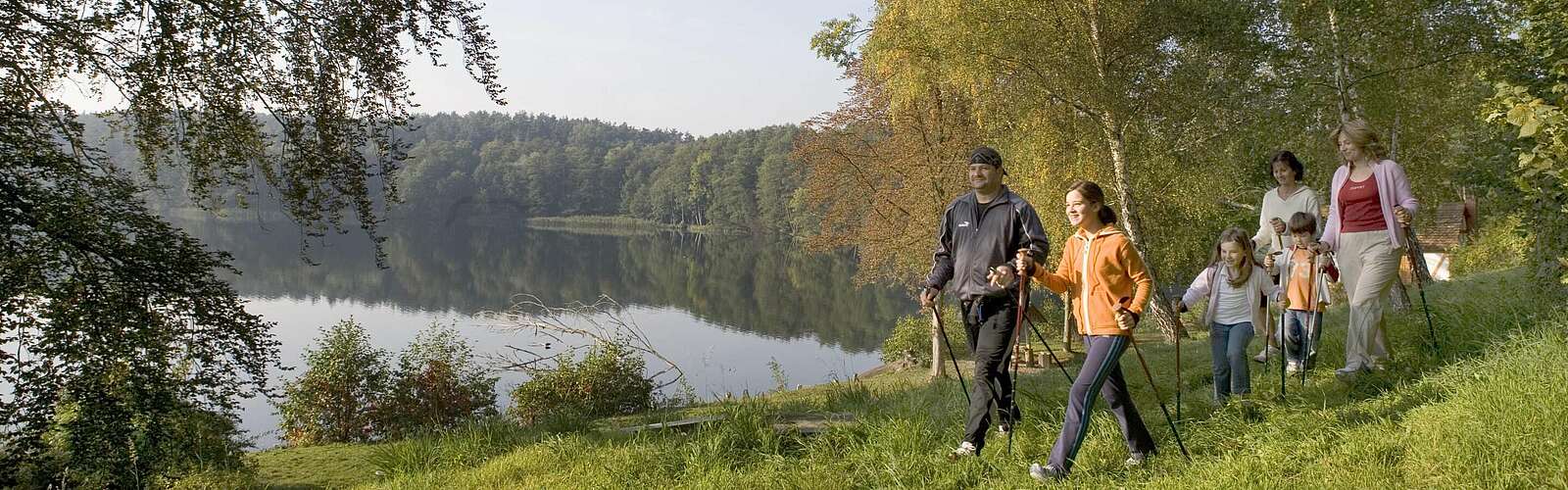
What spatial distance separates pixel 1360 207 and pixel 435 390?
1161 cm

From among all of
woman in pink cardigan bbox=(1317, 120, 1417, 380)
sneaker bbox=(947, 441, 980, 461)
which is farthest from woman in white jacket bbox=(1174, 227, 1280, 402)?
sneaker bbox=(947, 441, 980, 461)

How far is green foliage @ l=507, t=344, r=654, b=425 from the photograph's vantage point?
1249cm

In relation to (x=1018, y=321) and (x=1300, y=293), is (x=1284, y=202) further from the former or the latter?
(x=1018, y=321)

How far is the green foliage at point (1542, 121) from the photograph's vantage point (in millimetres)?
A: 3895

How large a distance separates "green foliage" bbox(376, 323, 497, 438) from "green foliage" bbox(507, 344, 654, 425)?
2.01 ft

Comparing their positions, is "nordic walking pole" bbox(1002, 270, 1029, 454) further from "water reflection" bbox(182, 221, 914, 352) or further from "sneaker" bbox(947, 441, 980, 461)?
"water reflection" bbox(182, 221, 914, 352)

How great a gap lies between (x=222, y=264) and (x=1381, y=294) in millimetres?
8353

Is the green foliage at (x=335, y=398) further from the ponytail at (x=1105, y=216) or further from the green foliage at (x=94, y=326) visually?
the ponytail at (x=1105, y=216)

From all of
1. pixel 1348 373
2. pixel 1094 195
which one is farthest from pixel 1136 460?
pixel 1348 373

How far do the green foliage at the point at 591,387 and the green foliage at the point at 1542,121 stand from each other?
10.1 metres

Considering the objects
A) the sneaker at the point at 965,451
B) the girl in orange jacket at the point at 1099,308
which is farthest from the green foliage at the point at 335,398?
the girl in orange jacket at the point at 1099,308

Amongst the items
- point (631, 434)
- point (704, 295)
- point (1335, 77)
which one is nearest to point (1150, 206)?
point (1335, 77)

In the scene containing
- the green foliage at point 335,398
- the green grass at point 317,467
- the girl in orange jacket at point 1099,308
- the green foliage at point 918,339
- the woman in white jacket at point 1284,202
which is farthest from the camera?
the green foliage at point 918,339

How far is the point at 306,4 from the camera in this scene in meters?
6.73
